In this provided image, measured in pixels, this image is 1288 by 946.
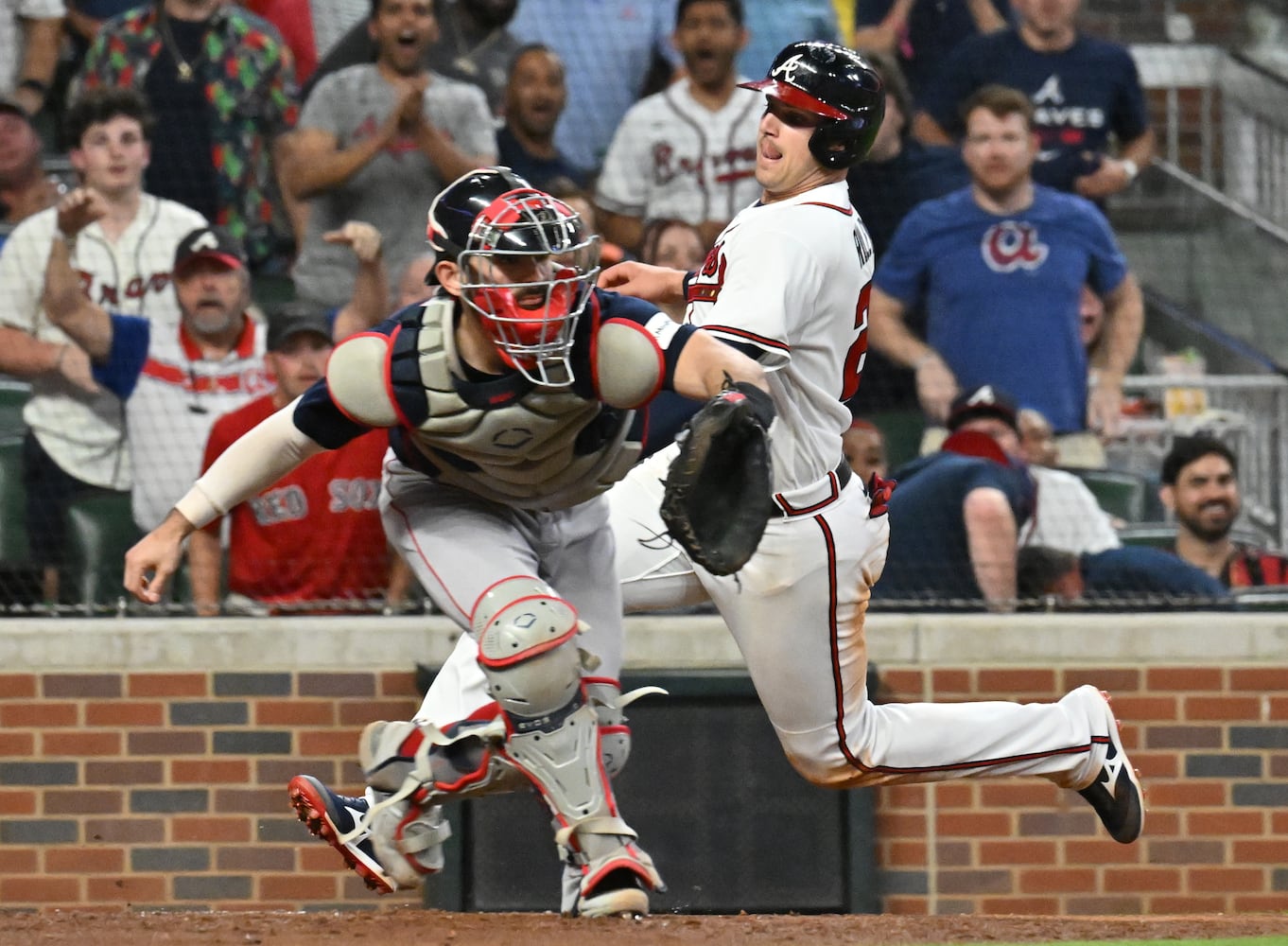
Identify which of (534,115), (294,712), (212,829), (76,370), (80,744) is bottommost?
(212,829)

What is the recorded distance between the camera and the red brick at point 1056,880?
5.97m

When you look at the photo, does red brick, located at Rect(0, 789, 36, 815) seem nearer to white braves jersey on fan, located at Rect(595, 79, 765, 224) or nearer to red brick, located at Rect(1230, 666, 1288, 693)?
white braves jersey on fan, located at Rect(595, 79, 765, 224)

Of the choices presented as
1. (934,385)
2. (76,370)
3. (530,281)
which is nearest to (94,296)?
(76,370)

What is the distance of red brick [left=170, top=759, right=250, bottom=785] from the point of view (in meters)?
5.95

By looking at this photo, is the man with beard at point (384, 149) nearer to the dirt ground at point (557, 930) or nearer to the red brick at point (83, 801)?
the red brick at point (83, 801)

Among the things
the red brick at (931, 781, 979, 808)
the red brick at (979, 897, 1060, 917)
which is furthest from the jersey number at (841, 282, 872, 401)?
the red brick at (979, 897, 1060, 917)

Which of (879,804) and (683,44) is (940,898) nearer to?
(879,804)

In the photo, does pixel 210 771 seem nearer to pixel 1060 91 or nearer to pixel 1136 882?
pixel 1136 882

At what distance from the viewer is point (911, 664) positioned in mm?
5938

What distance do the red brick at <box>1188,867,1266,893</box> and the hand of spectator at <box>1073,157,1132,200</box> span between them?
7.46ft

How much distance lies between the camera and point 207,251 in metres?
5.96

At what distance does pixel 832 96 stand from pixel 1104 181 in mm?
2699

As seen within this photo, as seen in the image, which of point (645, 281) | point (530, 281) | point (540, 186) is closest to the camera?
point (530, 281)

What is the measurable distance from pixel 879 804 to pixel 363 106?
2.86 m
